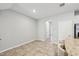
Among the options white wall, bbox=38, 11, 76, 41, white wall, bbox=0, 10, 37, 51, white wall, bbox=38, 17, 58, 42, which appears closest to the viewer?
white wall, bbox=38, 11, 76, 41

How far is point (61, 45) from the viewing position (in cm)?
174

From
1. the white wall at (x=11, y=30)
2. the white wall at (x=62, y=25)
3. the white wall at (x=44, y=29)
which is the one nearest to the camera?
the white wall at (x=62, y=25)

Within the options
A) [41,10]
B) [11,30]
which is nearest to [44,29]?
[41,10]

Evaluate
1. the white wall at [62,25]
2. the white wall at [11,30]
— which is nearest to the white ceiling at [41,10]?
the white wall at [62,25]

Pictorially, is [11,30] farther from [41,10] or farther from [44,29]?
[41,10]

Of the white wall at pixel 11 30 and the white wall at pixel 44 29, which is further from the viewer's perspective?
the white wall at pixel 11 30

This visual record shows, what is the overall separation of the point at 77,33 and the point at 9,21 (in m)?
2.13

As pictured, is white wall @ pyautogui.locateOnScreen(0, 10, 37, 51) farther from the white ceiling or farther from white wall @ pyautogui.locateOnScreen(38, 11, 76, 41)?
white wall @ pyautogui.locateOnScreen(38, 11, 76, 41)

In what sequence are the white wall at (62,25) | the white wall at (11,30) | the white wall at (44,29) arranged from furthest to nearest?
the white wall at (11,30) < the white wall at (44,29) < the white wall at (62,25)

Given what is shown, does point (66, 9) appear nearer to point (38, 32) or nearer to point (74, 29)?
point (74, 29)

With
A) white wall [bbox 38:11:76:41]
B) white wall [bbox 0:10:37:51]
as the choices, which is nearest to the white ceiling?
white wall [bbox 38:11:76:41]

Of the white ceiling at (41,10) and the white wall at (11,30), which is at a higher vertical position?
the white ceiling at (41,10)

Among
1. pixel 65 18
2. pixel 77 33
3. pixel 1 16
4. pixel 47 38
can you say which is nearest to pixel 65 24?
pixel 65 18

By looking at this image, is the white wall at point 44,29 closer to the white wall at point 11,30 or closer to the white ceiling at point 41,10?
the white ceiling at point 41,10
